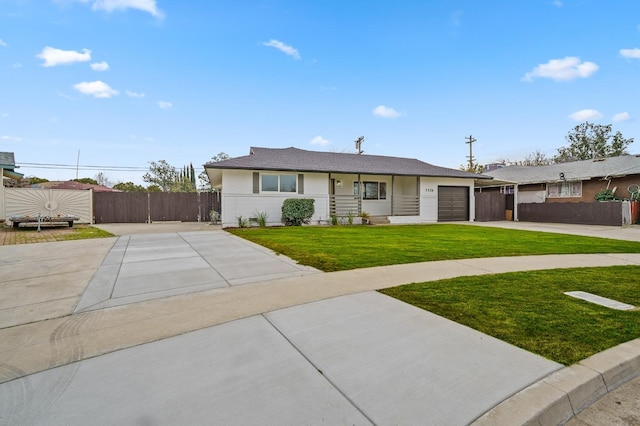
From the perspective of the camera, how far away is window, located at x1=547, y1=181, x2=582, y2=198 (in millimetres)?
21844

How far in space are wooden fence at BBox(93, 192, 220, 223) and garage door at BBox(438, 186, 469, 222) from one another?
14.6 m

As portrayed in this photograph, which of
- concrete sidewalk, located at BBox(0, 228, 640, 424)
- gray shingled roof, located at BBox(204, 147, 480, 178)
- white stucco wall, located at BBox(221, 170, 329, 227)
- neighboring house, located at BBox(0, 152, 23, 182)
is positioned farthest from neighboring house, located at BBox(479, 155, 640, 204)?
neighboring house, located at BBox(0, 152, 23, 182)

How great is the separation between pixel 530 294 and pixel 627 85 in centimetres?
2414

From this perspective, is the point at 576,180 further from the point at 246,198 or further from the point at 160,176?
the point at 160,176

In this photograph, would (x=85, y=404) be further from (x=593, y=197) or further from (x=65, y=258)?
(x=593, y=197)

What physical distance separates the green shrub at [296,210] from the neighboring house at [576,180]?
43.3ft

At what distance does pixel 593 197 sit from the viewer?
20812 mm

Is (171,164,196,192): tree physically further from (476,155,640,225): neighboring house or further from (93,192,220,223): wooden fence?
(476,155,640,225): neighboring house

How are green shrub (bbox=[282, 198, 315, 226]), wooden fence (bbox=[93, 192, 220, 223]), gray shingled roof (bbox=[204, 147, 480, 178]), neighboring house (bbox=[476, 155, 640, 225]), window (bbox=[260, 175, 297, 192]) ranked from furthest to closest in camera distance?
wooden fence (bbox=[93, 192, 220, 223]) < neighboring house (bbox=[476, 155, 640, 225]) < window (bbox=[260, 175, 297, 192]) < green shrub (bbox=[282, 198, 315, 226]) < gray shingled roof (bbox=[204, 147, 480, 178])

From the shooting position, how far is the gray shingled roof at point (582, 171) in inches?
771

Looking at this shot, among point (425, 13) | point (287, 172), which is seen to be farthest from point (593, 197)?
point (287, 172)

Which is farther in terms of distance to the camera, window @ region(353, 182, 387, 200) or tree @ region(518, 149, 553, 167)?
tree @ region(518, 149, 553, 167)

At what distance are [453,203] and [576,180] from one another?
31.5 feet

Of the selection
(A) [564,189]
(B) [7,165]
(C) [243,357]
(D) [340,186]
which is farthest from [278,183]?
(A) [564,189]
